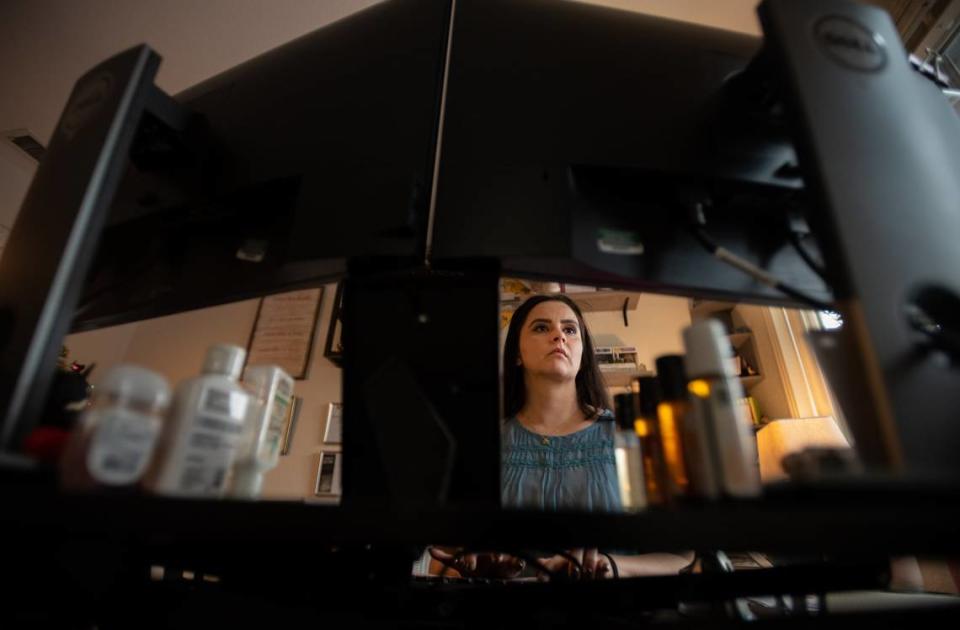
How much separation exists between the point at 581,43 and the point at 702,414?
0.44m

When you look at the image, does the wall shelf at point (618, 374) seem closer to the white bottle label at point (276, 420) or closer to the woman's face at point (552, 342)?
the woman's face at point (552, 342)

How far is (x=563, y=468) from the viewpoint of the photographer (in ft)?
4.13

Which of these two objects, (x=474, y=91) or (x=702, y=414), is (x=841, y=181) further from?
(x=474, y=91)

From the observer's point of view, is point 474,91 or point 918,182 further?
point 474,91

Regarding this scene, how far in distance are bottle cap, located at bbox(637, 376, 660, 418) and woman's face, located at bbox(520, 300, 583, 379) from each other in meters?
0.89

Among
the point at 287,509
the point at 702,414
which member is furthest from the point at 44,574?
the point at 702,414

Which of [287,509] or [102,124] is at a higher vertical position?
[102,124]

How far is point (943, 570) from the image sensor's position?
63.9 inches

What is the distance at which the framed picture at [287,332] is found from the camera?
263 centimetres

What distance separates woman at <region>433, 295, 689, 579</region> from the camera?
3.93 feet

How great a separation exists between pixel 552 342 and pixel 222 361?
107 centimetres

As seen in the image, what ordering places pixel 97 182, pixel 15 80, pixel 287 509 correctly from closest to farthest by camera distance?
1. pixel 287 509
2. pixel 97 182
3. pixel 15 80

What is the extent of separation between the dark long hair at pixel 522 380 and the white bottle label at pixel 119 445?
1.18m

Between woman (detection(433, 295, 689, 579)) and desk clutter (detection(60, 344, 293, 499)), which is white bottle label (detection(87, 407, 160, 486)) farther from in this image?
woman (detection(433, 295, 689, 579))
